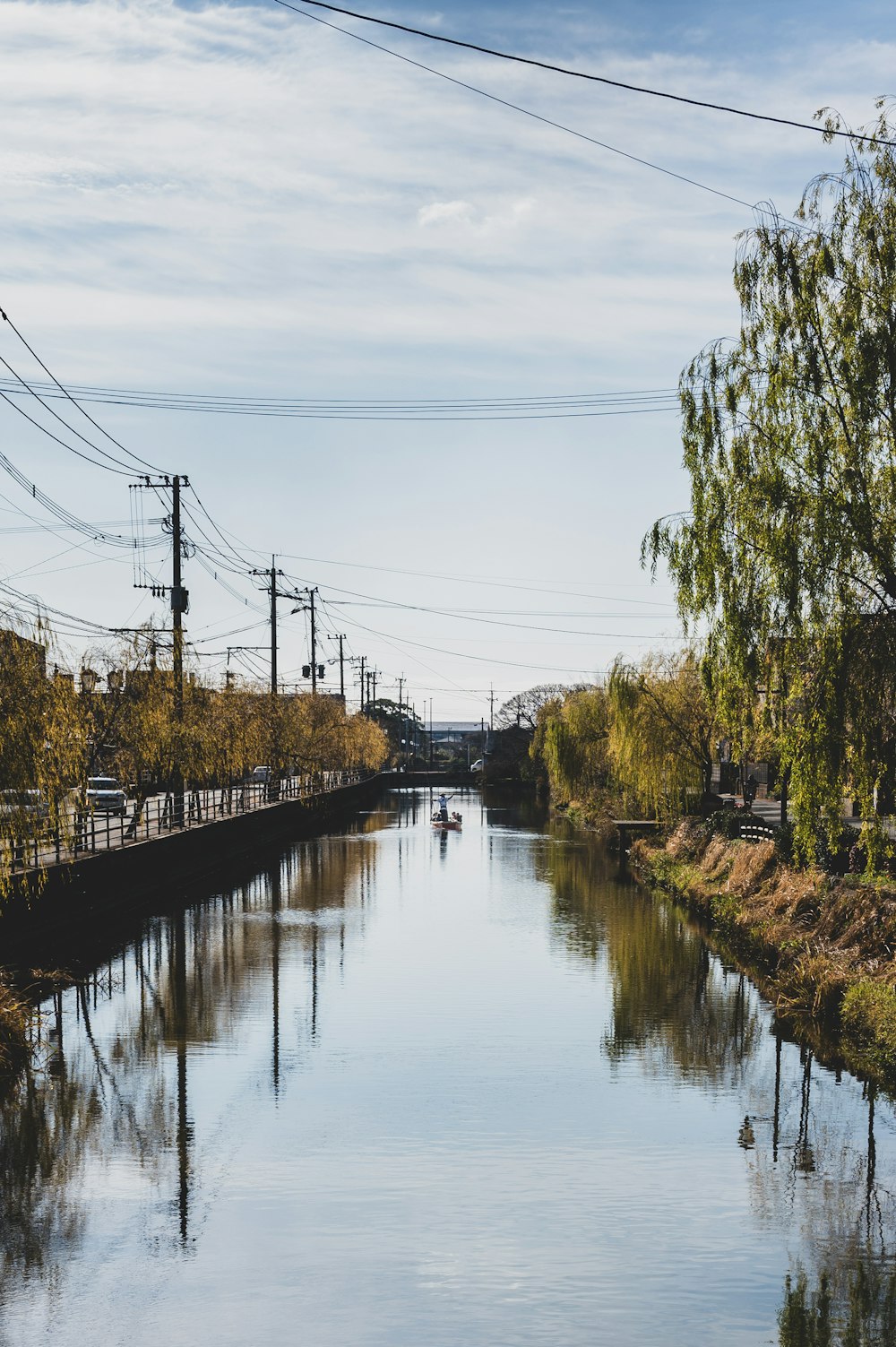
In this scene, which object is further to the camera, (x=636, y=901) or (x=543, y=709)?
(x=543, y=709)

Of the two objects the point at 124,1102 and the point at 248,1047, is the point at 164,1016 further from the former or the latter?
the point at 124,1102

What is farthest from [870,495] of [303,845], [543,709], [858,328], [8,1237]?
[543,709]

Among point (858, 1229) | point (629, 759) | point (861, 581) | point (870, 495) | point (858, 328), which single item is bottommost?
point (858, 1229)

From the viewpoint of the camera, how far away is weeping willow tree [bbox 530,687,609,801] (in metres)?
55.0

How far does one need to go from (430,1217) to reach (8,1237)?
11.5 ft

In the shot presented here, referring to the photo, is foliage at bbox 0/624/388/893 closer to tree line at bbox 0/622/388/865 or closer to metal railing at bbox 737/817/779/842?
tree line at bbox 0/622/388/865

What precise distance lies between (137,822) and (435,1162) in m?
20.2

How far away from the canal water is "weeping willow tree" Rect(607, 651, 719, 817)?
15980 millimetres

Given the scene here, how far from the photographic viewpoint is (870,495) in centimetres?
1563

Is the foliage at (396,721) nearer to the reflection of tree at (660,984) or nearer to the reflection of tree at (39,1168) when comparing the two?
the reflection of tree at (660,984)

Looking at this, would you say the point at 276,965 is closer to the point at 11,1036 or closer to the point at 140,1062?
the point at 140,1062

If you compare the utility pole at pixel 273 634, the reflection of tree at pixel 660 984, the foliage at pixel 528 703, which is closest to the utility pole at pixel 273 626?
the utility pole at pixel 273 634

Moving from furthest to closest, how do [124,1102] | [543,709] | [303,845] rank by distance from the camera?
[543,709], [303,845], [124,1102]

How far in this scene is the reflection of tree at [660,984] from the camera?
699 inches
